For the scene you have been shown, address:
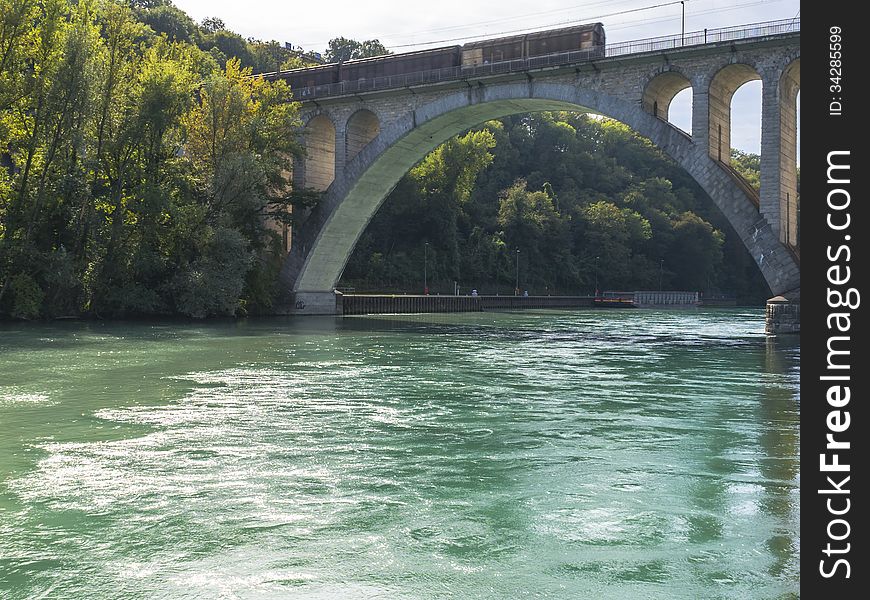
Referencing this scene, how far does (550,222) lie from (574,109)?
57.3m

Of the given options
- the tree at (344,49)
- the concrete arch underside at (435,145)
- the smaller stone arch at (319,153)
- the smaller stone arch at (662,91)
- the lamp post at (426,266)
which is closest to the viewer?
the concrete arch underside at (435,145)

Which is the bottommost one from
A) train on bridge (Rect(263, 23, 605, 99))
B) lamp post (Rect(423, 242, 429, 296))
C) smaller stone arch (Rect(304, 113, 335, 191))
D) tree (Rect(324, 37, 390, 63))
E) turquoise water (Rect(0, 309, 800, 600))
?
turquoise water (Rect(0, 309, 800, 600))

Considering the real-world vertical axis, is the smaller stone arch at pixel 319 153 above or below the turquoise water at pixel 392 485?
above

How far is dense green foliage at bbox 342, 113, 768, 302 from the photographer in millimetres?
83125

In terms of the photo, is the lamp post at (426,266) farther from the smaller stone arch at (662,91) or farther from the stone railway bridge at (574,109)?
the smaller stone arch at (662,91)

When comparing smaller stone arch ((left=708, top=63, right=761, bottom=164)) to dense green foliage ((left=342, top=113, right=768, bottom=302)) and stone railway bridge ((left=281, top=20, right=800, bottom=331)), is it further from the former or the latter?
dense green foliage ((left=342, top=113, right=768, bottom=302))

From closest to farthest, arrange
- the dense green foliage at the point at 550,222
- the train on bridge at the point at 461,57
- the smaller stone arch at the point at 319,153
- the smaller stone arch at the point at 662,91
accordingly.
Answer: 1. the smaller stone arch at the point at 662,91
2. the train on bridge at the point at 461,57
3. the smaller stone arch at the point at 319,153
4. the dense green foliage at the point at 550,222

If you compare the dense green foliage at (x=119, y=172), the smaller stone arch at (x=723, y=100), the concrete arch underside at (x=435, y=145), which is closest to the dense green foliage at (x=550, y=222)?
the concrete arch underside at (x=435, y=145)

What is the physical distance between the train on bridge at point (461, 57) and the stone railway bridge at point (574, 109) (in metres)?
0.71

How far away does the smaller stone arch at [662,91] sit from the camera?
38.2 m

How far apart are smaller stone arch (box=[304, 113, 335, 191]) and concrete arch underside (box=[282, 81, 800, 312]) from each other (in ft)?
9.65

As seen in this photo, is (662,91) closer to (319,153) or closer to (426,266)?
(319,153)


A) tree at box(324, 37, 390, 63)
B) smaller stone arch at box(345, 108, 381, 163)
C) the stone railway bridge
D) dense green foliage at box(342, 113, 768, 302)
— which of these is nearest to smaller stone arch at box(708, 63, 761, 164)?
the stone railway bridge
